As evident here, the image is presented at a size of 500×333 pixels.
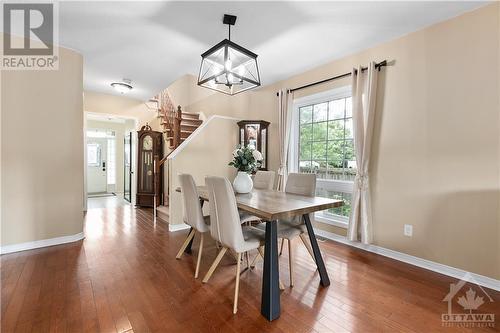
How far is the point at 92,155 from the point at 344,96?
24.8 feet

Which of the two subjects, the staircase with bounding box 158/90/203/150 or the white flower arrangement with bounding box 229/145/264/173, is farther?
the staircase with bounding box 158/90/203/150

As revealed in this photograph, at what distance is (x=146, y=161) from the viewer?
5.68 meters

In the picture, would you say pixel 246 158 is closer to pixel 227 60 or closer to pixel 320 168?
pixel 227 60

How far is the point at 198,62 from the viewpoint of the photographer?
11.5ft

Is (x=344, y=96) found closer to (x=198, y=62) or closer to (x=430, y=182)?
(x=430, y=182)

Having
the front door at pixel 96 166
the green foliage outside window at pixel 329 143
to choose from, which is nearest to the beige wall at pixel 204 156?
the green foliage outside window at pixel 329 143

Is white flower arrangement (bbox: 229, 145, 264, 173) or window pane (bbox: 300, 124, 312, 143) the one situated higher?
window pane (bbox: 300, 124, 312, 143)

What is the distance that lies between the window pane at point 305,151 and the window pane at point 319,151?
84 millimetres

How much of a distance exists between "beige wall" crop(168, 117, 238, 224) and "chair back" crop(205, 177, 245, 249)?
202 centimetres

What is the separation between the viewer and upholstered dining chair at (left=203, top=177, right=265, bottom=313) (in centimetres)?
181

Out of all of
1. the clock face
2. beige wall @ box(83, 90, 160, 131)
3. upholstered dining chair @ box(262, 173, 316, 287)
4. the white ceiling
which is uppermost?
the white ceiling

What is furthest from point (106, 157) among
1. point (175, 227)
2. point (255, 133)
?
point (255, 133)

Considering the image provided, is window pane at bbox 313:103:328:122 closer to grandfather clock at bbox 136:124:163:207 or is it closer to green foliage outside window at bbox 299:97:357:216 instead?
green foliage outside window at bbox 299:97:357:216

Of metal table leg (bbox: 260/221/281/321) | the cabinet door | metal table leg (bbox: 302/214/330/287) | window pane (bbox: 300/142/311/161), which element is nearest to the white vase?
metal table leg (bbox: 302/214/330/287)
